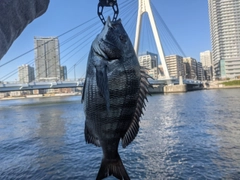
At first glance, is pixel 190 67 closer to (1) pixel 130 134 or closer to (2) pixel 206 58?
(2) pixel 206 58

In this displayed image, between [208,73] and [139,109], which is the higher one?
[208,73]

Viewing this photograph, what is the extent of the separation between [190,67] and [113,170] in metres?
127

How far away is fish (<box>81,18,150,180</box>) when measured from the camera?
5.65ft

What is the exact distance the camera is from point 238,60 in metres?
83.4

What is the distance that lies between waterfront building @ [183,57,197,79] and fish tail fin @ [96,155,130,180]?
122m

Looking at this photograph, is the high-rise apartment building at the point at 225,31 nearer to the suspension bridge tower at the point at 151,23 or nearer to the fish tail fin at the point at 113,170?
the suspension bridge tower at the point at 151,23

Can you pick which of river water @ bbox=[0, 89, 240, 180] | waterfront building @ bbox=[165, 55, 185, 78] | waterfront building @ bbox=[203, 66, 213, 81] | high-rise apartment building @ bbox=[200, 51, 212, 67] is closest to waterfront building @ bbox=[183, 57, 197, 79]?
waterfront building @ bbox=[165, 55, 185, 78]

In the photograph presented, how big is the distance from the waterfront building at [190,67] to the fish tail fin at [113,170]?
400 ft

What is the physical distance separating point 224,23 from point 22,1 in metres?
105

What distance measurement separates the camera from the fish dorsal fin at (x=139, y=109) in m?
1.92

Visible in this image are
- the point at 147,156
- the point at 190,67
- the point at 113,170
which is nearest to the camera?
the point at 113,170

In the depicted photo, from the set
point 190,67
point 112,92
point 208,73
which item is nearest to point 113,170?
point 112,92

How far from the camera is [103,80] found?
162 cm

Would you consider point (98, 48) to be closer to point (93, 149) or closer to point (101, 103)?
point (101, 103)
